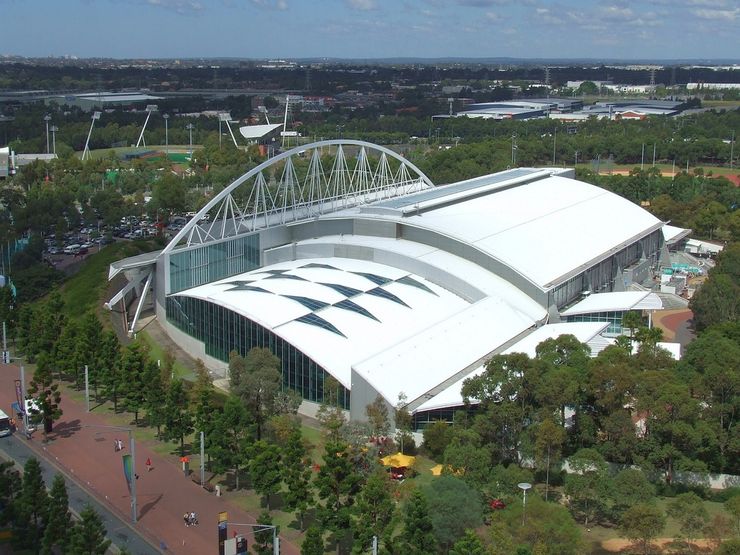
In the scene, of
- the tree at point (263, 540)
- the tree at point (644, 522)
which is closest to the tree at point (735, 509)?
the tree at point (644, 522)

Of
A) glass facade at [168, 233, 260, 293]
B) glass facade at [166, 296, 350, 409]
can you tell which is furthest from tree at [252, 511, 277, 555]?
glass facade at [168, 233, 260, 293]

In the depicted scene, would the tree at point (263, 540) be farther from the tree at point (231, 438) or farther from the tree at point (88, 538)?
the tree at point (231, 438)

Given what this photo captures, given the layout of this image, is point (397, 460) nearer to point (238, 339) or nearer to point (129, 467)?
point (129, 467)

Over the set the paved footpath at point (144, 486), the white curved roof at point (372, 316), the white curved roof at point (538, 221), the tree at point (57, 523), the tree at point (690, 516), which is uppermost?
the white curved roof at point (538, 221)

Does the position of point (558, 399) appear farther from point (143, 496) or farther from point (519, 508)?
point (143, 496)

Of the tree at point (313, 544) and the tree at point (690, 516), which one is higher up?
the tree at point (690, 516)

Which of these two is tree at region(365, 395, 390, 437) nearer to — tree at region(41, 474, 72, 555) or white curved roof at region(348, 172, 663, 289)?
tree at region(41, 474, 72, 555)

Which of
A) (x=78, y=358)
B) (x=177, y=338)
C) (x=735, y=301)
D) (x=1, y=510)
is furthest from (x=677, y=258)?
(x=1, y=510)
